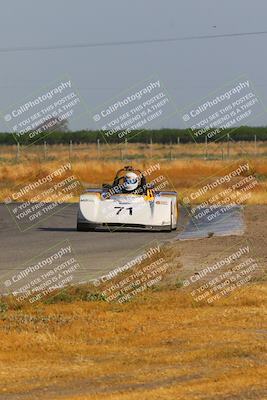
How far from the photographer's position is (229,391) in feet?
28.3

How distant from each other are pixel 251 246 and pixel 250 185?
81.9 ft

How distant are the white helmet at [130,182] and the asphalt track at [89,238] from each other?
111cm

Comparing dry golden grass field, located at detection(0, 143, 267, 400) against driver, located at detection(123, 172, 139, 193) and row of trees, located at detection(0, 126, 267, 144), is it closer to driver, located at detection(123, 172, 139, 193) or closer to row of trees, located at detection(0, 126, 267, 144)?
driver, located at detection(123, 172, 139, 193)

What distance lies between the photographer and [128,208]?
1022 inches

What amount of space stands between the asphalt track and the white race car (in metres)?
0.30

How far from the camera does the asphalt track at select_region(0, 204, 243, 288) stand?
1933 cm

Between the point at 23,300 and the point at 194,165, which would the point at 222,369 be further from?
the point at 194,165

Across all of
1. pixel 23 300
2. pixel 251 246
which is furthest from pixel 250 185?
pixel 23 300

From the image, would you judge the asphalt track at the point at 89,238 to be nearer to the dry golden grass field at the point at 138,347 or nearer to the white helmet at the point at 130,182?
the white helmet at the point at 130,182

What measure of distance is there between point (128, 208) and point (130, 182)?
799 mm

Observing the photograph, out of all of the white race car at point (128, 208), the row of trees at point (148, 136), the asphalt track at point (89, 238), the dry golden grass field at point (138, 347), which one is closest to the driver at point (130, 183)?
the white race car at point (128, 208)

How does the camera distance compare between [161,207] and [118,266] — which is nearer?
[118,266]

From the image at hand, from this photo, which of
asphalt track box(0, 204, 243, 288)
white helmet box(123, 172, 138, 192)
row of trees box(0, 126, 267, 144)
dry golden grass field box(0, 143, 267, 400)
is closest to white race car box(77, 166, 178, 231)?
white helmet box(123, 172, 138, 192)

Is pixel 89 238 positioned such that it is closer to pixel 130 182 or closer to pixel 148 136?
pixel 130 182
